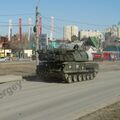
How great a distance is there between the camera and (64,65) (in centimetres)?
2898

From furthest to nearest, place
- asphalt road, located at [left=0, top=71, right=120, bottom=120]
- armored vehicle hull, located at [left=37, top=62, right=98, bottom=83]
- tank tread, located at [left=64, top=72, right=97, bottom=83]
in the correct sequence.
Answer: armored vehicle hull, located at [left=37, top=62, right=98, bottom=83] < tank tread, located at [left=64, top=72, right=97, bottom=83] < asphalt road, located at [left=0, top=71, right=120, bottom=120]

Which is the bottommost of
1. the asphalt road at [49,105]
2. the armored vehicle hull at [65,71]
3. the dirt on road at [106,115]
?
the asphalt road at [49,105]

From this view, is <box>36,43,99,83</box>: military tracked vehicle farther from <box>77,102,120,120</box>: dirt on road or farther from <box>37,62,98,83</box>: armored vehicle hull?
<box>77,102,120,120</box>: dirt on road

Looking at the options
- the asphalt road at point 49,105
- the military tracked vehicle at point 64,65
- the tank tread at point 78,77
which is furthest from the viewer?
the military tracked vehicle at point 64,65

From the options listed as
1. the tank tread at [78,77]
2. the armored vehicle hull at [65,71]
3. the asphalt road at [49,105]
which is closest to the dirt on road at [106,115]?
the asphalt road at [49,105]

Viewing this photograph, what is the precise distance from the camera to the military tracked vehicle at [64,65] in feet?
95.0

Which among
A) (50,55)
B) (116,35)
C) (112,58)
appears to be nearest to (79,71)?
(50,55)

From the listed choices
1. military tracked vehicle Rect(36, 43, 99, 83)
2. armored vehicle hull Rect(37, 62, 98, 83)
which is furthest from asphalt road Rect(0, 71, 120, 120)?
military tracked vehicle Rect(36, 43, 99, 83)

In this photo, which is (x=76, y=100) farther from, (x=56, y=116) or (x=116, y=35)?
(x=116, y=35)

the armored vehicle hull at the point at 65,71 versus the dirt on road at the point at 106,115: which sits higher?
the armored vehicle hull at the point at 65,71

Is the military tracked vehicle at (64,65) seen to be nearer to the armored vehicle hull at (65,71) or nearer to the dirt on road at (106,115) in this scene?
the armored vehicle hull at (65,71)

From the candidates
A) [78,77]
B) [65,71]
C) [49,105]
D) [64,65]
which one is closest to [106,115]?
[49,105]

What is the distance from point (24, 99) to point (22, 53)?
113 metres

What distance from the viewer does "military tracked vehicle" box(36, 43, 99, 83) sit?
1140 inches
